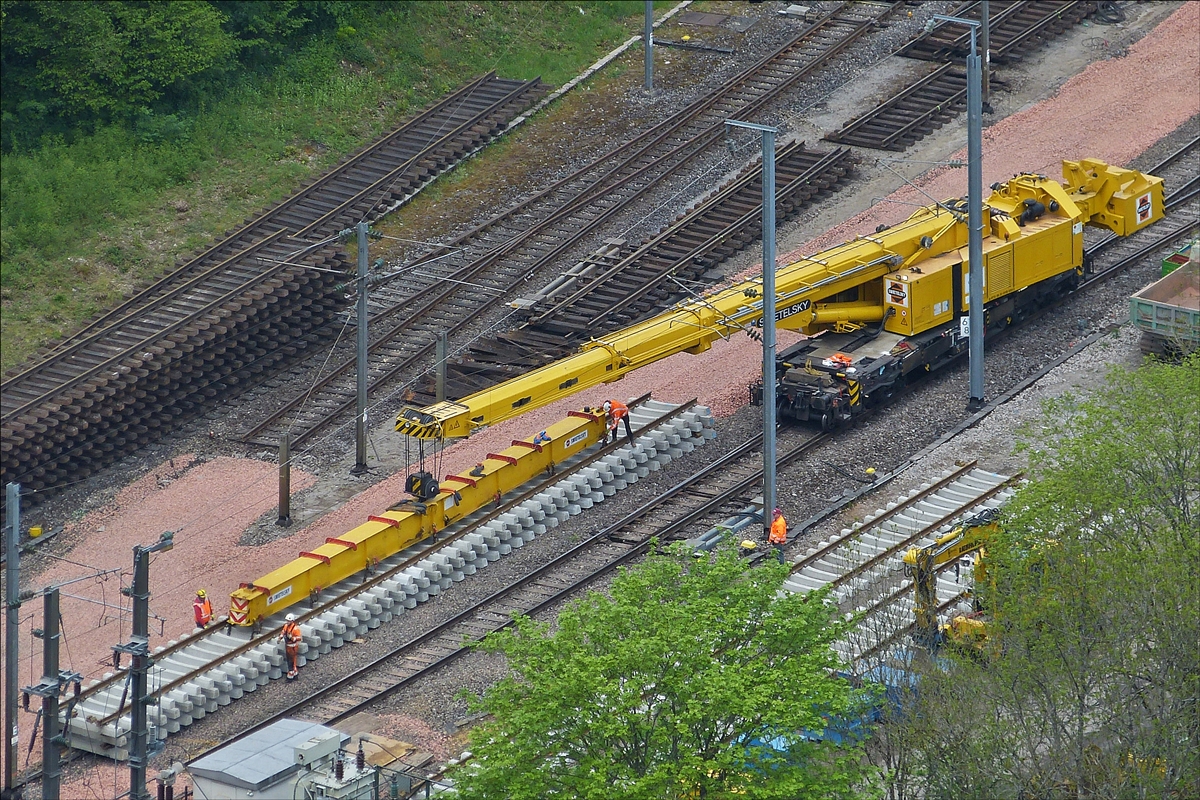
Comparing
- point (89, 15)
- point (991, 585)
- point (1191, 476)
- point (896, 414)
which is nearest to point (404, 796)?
point (991, 585)

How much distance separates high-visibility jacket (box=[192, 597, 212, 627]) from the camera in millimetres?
38750

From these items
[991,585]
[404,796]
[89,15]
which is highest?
[89,15]

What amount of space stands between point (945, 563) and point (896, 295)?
28.9 feet

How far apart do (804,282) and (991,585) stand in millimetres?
12246

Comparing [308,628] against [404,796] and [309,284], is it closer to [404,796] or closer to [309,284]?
[404,796]

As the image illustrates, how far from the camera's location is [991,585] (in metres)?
32.5

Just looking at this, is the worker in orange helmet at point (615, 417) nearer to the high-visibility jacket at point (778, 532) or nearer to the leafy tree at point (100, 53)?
the high-visibility jacket at point (778, 532)

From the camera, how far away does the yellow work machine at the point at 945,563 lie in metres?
32.7

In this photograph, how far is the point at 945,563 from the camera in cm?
3719

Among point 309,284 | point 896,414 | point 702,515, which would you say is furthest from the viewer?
point 309,284

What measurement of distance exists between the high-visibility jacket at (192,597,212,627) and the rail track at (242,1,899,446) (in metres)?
7.65

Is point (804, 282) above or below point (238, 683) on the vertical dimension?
above

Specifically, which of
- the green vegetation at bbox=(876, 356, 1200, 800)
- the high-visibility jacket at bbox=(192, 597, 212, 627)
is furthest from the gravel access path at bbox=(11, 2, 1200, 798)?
the green vegetation at bbox=(876, 356, 1200, 800)

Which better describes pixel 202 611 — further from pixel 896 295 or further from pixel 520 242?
pixel 520 242
